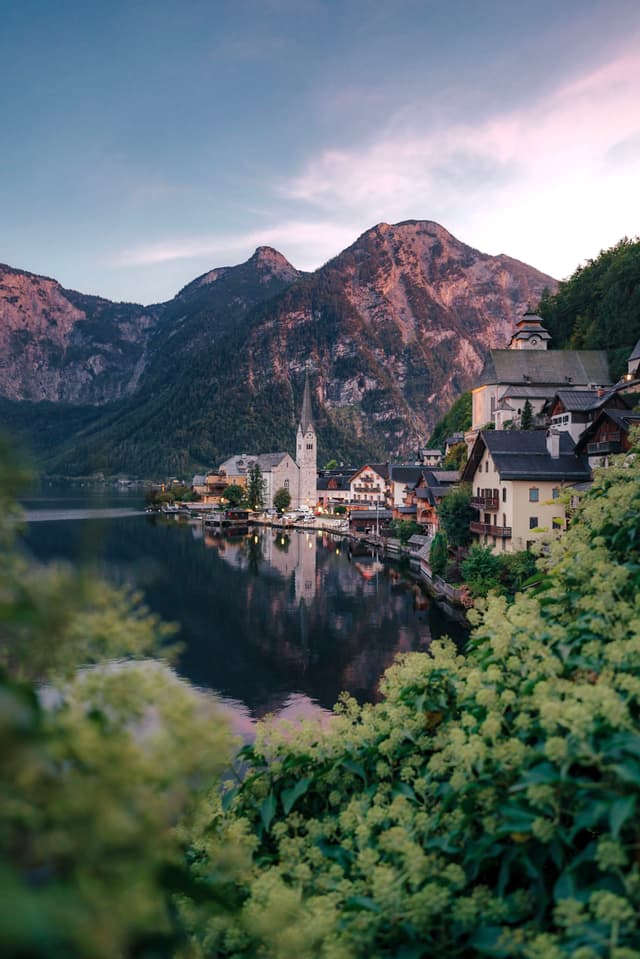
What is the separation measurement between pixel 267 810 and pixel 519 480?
32.2m

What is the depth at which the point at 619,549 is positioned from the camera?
17.0 feet

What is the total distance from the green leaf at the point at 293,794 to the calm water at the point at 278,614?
2.74 meters

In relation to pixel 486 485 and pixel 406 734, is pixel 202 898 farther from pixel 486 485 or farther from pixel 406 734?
pixel 486 485

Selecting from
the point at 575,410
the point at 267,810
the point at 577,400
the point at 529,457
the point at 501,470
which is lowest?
the point at 267,810

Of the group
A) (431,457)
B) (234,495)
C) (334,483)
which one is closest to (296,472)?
(334,483)

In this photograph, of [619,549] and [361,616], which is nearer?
[619,549]

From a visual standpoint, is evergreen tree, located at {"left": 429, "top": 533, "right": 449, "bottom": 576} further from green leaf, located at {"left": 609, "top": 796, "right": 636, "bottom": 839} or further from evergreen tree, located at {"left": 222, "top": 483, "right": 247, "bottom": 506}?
evergreen tree, located at {"left": 222, "top": 483, "right": 247, "bottom": 506}

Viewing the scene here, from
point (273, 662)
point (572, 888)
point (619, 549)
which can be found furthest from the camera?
point (273, 662)

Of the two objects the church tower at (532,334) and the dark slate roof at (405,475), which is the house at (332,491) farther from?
the church tower at (532,334)

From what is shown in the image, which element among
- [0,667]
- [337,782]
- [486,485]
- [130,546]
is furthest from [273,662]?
[130,546]

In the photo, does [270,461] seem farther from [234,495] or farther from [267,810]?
[267,810]

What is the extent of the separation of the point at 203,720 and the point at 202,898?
0.49 meters

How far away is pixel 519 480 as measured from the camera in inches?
1339

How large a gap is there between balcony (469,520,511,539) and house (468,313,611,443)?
22976mm
